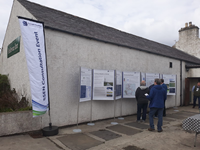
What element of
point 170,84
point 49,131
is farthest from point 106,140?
point 170,84

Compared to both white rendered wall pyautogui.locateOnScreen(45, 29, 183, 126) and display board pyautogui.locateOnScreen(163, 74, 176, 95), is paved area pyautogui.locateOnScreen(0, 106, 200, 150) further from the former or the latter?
display board pyautogui.locateOnScreen(163, 74, 176, 95)

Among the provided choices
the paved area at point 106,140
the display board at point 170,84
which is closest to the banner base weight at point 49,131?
the paved area at point 106,140

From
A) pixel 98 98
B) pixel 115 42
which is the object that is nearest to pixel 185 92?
pixel 115 42

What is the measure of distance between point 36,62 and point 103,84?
292cm

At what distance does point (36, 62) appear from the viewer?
4.55 m

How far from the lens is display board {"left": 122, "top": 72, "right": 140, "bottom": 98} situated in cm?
763

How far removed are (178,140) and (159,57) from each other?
6502 millimetres

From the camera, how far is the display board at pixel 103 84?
A: 21.3 feet

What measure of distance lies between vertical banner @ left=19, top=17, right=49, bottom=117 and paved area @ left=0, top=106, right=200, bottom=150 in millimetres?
838

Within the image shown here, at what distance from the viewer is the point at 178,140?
15.7 feet

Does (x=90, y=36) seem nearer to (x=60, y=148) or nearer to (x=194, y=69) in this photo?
(x=60, y=148)

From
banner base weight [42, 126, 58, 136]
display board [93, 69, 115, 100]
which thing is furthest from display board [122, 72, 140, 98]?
banner base weight [42, 126, 58, 136]

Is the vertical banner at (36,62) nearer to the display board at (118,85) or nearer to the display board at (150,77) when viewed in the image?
the display board at (118,85)

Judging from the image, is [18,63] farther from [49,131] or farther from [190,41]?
[190,41]
